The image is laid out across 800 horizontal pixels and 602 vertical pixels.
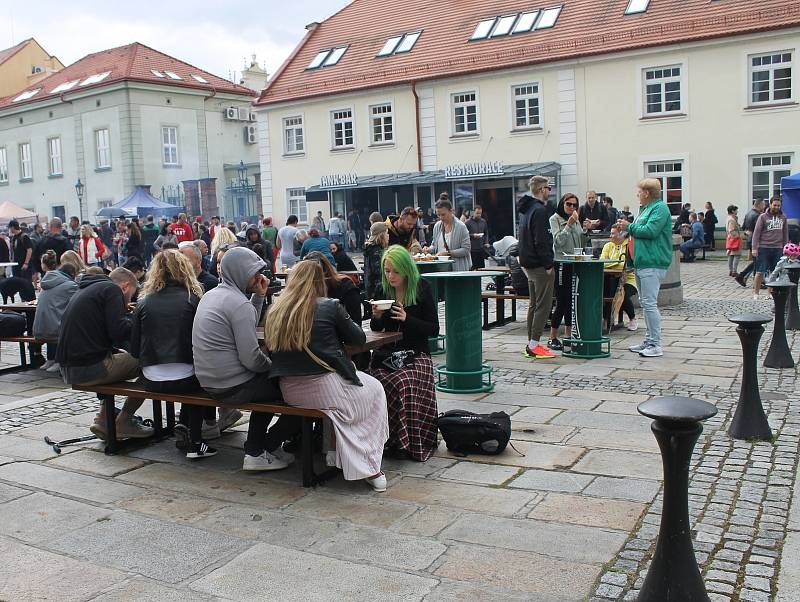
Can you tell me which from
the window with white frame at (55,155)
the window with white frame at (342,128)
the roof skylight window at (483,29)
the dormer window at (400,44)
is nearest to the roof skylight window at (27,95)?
the window with white frame at (55,155)

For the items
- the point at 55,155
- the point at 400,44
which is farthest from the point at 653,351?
the point at 55,155

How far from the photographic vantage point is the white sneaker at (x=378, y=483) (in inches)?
210

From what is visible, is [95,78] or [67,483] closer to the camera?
[67,483]

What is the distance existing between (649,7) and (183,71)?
2545cm

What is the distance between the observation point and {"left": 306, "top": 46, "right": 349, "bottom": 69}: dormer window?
33375mm

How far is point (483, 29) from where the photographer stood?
2962 centimetres

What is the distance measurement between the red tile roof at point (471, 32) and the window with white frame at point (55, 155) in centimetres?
1549

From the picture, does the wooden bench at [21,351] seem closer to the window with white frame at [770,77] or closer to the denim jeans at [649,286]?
the denim jeans at [649,286]

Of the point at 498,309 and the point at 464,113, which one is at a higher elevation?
the point at 464,113

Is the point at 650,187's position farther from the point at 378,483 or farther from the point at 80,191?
the point at 80,191

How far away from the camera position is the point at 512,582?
396 centimetres

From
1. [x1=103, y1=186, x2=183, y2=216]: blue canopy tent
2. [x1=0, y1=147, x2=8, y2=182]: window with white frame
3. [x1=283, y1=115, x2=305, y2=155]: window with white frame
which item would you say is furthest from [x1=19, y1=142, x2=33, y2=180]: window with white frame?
[x1=283, y1=115, x2=305, y2=155]: window with white frame

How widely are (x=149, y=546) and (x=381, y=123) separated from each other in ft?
91.5

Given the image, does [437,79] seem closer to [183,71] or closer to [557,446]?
[183,71]
